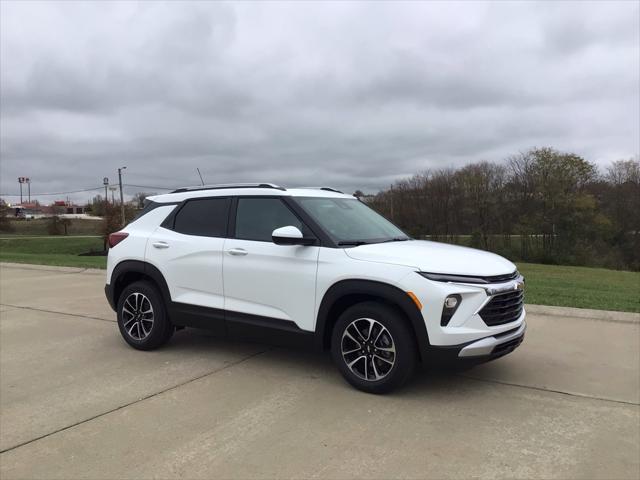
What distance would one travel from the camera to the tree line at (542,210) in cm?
4738

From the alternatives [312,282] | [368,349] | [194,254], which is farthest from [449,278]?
[194,254]

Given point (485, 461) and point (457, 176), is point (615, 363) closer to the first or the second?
point (485, 461)

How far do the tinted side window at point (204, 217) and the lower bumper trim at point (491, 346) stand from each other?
263 cm

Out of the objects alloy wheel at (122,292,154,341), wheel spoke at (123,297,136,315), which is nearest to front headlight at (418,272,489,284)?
alloy wheel at (122,292,154,341)

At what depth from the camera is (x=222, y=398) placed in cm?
438

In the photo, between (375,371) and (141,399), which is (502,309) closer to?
(375,371)

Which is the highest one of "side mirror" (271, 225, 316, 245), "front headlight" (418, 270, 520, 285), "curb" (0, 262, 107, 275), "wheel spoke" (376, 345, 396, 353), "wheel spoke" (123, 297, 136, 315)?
"side mirror" (271, 225, 316, 245)

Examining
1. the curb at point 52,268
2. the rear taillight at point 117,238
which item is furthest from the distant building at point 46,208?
the rear taillight at point 117,238

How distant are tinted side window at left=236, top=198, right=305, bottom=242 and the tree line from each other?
41.5 meters

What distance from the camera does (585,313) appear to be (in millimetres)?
7395

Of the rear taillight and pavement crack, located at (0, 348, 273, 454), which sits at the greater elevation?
the rear taillight

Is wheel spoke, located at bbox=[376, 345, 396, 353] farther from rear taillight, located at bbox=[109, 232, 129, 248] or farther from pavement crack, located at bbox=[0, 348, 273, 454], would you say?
rear taillight, located at bbox=[109, 232, 129, 248]

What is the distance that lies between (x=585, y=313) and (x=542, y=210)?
44.9 metres

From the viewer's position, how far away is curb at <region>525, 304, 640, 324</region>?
713 cm
